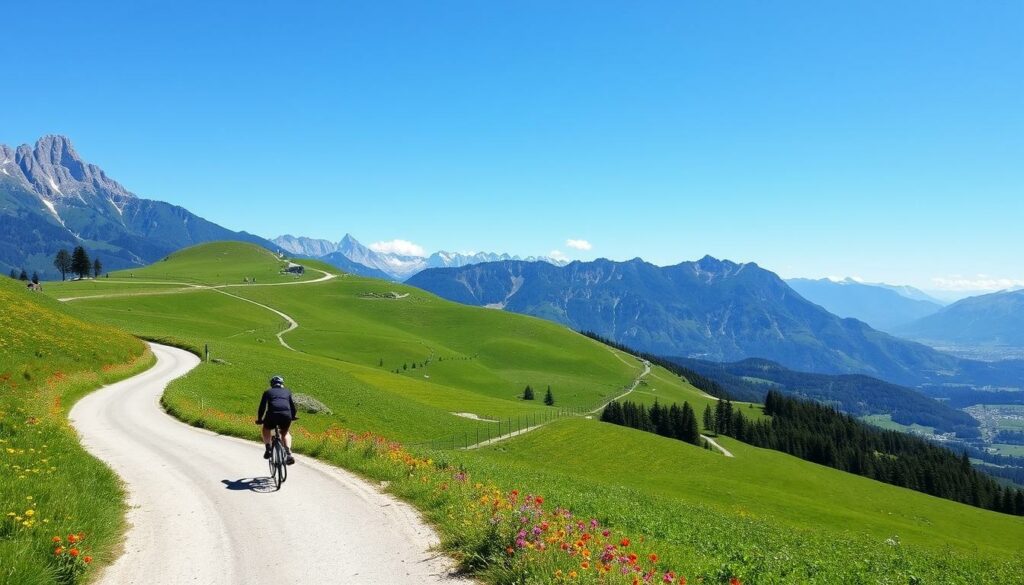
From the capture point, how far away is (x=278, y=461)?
1734 centimetres

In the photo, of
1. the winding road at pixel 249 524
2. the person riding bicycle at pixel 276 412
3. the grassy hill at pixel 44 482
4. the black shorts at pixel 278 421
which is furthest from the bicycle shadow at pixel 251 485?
the grassy hill at pixel 44 482

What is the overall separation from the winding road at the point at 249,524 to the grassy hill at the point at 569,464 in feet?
3.75

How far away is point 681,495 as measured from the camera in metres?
44.6

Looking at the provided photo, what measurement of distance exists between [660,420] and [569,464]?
2962 inches

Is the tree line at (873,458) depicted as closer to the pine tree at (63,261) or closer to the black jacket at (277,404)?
the black jacket at (277,404)

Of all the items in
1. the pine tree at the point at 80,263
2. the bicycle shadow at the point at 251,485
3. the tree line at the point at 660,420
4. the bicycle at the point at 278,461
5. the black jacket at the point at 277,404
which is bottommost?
the tree line at the point at 660,420

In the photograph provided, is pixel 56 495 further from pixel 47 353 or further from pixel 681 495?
pixel 681 495

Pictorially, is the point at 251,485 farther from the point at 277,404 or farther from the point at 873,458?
the point at 873,458

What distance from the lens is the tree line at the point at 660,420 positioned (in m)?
121

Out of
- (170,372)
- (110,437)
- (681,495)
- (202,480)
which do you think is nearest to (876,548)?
(681,495)

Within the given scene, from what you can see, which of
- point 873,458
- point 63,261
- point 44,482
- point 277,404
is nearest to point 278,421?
point 277,404

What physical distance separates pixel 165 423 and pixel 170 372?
2129 centimetres

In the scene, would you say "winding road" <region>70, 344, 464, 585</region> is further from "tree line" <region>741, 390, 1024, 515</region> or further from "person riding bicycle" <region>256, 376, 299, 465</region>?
"tree line" <region>741, 390, 1024, 515</region>

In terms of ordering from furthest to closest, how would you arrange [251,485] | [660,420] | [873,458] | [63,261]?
1. [63,261]
2. [873,458]
3. [660,420]
4. [251,485]
